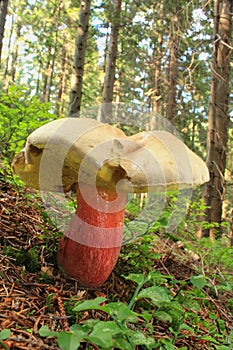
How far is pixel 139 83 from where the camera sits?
65.4 feet

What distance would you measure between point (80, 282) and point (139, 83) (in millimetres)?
19054

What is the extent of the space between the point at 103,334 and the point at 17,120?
2.97 metres

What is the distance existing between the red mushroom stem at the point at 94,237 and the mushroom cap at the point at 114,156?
14 centimetres

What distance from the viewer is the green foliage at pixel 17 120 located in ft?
11.1

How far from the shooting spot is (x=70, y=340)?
1.12m

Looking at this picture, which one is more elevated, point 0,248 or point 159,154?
point 159,154

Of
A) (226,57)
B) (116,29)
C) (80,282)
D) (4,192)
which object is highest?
(116,29)

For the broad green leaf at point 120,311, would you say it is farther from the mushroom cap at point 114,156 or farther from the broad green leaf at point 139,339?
the mushroom cap at point 114,156

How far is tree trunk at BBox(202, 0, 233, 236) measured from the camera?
7.34 m

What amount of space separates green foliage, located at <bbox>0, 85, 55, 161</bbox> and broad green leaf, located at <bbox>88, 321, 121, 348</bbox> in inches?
93.3

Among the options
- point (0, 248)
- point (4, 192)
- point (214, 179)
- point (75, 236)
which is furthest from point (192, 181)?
point (214, 179)

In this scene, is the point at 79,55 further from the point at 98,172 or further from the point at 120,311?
the point at 120,311

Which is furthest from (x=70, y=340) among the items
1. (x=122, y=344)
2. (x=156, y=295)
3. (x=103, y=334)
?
(x=156, y=295)

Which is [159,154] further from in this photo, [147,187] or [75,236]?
[75,236]
